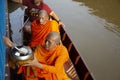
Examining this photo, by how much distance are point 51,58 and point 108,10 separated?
7181 millimetres

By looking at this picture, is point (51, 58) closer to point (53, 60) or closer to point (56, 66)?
point (53, 60)

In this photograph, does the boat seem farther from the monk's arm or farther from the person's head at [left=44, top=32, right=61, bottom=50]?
the person's head at [left=44, top=32, right=61, bottom=50]

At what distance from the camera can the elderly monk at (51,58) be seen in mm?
3270

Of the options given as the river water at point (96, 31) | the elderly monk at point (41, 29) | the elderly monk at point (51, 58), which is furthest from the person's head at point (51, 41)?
the river water at point (96, 31)

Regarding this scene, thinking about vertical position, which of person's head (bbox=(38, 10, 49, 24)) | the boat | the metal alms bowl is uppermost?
the metal alms bowl

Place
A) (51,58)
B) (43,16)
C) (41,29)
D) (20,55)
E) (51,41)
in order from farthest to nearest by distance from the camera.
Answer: (41,29) → (43,16) → (51,58) → (51,41) → (20,55)

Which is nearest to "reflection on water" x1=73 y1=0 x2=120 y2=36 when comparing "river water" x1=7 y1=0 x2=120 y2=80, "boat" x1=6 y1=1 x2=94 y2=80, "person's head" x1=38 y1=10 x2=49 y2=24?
"river water" x1=7 y1=0 x2=120 y2=80

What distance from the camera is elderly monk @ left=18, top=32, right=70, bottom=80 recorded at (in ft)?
10.7

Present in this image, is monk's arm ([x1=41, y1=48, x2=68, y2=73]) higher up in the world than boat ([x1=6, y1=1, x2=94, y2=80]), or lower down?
higher up

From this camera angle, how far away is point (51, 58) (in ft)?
11.2

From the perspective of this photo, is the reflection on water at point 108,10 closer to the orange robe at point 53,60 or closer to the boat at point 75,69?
the boat at point 75,69

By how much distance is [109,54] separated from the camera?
684 cm

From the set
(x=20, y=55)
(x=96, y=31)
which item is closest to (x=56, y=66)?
(x=20, y=55)

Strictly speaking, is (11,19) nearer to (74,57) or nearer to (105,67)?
(105,67)
